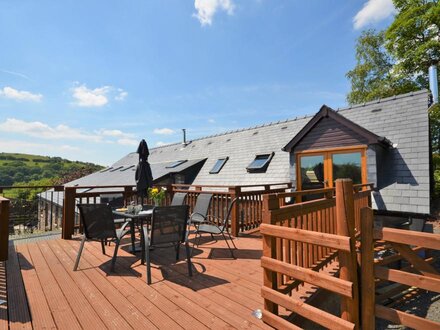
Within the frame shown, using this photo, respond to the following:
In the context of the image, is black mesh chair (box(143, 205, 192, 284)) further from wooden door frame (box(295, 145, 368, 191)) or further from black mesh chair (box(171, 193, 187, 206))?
wooden door frame (box(295, 145, 368, 191))

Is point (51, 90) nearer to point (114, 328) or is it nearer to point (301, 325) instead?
point (114, 328)

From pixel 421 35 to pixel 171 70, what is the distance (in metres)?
14.8

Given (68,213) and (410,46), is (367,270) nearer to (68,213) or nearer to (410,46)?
(68,213)

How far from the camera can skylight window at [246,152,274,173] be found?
10.1 metres

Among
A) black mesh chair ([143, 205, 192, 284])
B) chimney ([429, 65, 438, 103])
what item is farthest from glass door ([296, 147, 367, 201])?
black mesh chair ([143, 205, 192, 284])

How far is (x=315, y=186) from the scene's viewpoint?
7316 mm

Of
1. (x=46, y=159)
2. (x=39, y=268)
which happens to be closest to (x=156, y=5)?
(x=39, y=268)

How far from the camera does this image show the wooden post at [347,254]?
1.78m

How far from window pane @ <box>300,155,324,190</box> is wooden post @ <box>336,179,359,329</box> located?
561 centimetres

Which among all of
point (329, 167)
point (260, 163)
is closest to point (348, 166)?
point (329, 167)

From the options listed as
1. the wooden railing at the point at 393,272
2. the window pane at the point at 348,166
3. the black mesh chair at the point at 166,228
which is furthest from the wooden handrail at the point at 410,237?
the window pane at the point at 348,166

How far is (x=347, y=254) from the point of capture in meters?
1.80

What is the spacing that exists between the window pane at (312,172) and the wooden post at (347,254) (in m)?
5.61

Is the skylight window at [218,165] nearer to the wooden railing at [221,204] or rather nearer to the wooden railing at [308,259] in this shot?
the wooden railing at [221,204]
